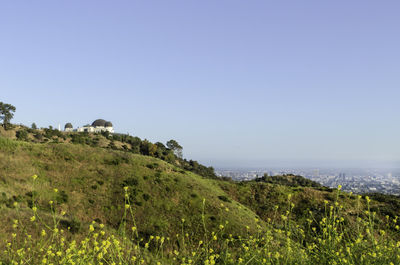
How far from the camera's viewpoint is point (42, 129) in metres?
125

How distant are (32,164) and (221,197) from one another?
107 feet

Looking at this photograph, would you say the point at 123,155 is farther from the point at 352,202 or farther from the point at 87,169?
the point at 352,202

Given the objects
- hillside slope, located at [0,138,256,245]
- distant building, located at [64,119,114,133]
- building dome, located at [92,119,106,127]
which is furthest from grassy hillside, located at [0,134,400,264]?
building dome, located at [92,119,106,127]

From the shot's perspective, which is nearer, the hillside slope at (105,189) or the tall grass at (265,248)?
the tall grass at (265,248)

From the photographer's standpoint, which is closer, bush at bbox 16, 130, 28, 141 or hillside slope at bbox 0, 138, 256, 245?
hillside slope at bbox 0, 138, 256, 245

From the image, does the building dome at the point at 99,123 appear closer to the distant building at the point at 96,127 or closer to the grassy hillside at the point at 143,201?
the distant building at the point at 96,127

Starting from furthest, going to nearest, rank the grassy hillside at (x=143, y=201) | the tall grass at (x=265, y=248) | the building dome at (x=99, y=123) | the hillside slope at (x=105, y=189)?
the building dome at (x=99, y=123)
the hillside slope at (x=105, y=189)
the grassy hillside at (x=143, y=201)
the tall grass at (x=265, y=248)

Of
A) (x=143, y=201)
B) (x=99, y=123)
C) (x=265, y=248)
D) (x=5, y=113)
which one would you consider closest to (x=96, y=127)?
(x=99, y=123)

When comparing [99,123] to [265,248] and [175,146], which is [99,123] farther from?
[265,248]

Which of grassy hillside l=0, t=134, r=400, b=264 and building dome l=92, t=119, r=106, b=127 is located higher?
building dome l=92, t=119, r=106, b=127

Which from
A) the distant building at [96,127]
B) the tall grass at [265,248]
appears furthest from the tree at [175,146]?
the tall grass at [265,248]

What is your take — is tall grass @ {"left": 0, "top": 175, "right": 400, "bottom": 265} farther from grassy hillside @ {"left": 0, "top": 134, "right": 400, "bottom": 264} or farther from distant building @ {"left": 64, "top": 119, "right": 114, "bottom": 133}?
distant building @ {"left": 64, "top": 119, "right": 114, "bottom": 133}

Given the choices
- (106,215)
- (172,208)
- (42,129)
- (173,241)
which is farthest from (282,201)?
(42,129)

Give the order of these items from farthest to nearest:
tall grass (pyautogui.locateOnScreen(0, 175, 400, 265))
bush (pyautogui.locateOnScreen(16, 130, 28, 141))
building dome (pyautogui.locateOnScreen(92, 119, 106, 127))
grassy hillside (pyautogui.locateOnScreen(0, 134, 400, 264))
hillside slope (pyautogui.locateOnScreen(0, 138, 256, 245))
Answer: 1. building dome (pyautogui.locateOnScreen(92, 119, 106, 127))
2. bush (pyautogui.locateOnScreen(16, 130, 28, 141))
3. hillside slope (pyautogui.locateOnScreen(0, 138, 256, 245))
4. grassy hillside (pyautogui.locateOnScreen(0, 134, 400, 264))
5. tall grass (pyautogui.locateOnScreen(0, 175, 400, 265))
